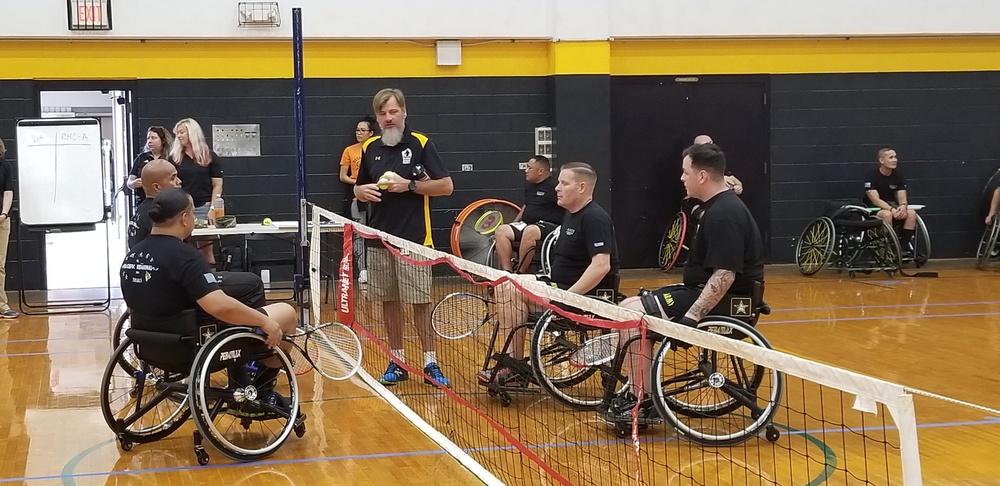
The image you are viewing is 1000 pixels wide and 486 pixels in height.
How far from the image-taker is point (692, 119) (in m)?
11.5

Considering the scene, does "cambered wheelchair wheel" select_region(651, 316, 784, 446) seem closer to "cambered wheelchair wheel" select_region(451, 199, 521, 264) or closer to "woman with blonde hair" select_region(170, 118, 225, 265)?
"woman with blonde hair" select_region(170, 118, 225, 265)

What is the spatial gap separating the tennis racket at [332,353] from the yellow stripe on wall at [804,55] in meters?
5.36

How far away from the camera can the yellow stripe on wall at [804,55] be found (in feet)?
37.2

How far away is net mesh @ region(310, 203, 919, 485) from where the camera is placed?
4.27 metres

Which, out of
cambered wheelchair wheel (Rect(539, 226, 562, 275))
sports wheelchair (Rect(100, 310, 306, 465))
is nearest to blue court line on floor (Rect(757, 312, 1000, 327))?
cambered wheelchair wheel (Rect(539, 226, 562, 275))

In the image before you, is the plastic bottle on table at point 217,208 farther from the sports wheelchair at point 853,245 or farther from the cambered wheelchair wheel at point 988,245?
the cambered wheelchair wheel at point 988,245

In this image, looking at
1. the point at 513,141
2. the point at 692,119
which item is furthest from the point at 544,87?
the point at 692,119

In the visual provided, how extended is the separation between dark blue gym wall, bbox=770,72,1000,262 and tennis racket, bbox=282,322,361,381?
6187 mm

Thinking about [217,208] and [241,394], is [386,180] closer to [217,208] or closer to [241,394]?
[241,394]

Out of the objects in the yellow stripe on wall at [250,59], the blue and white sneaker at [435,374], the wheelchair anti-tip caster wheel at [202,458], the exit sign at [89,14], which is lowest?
the wheelchair anti-tip caster wheel at [202,458]

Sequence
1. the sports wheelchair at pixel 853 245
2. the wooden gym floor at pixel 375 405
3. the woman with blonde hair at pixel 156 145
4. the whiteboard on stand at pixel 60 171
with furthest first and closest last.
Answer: the sports wheelchair at pixel 853 245 < the whiteboard on stand at pixel 60 171 < the woman with blonde hair at pixel 156 145 < the wooden gym floor at pixel 375 405

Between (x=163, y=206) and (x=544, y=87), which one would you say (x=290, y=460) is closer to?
(x=163, y=206)

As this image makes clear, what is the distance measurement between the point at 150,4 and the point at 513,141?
12.4ft

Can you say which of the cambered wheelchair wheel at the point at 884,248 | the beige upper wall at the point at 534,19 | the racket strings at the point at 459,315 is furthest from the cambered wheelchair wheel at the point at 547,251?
the cambered wheelchair wheel at the point at 884,248
